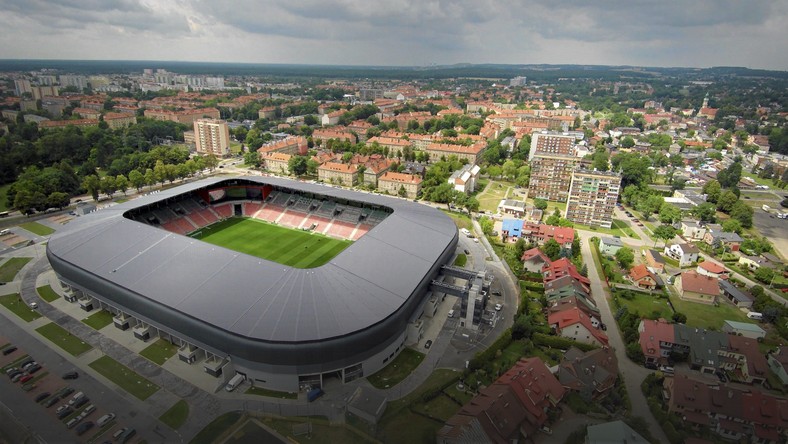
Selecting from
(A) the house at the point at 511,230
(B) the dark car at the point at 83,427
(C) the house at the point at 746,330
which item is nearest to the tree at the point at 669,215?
(A) the house at the point at 511,230

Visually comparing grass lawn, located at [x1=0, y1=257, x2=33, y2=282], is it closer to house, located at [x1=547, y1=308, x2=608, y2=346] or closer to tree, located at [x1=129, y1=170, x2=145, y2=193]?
tree, located at [x1=129, y1=170, x2=145, y2=193]

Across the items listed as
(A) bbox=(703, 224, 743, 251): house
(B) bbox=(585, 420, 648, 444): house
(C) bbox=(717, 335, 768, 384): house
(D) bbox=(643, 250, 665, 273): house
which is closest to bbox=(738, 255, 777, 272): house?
(A) bbox=(703, 224, 743, 251): house

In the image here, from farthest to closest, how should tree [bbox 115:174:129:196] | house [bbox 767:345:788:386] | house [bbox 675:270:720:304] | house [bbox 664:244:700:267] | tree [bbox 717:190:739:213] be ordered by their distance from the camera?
1. tree [bbox 717:190:739:213]
2. tree [bbox 115:174:129:196]
3. house [bbox 664:244:700:267]
4. house [bbox 675:270:720:304]
5. house [bbox 767:345:788:386]

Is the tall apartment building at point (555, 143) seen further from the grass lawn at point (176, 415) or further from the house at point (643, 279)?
the grass lawn at point (176, 415)

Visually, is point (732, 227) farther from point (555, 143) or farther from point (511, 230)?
point (555, 143)

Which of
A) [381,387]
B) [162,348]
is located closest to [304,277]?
[381,387]

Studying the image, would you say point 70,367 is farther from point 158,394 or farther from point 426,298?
point 426,298
